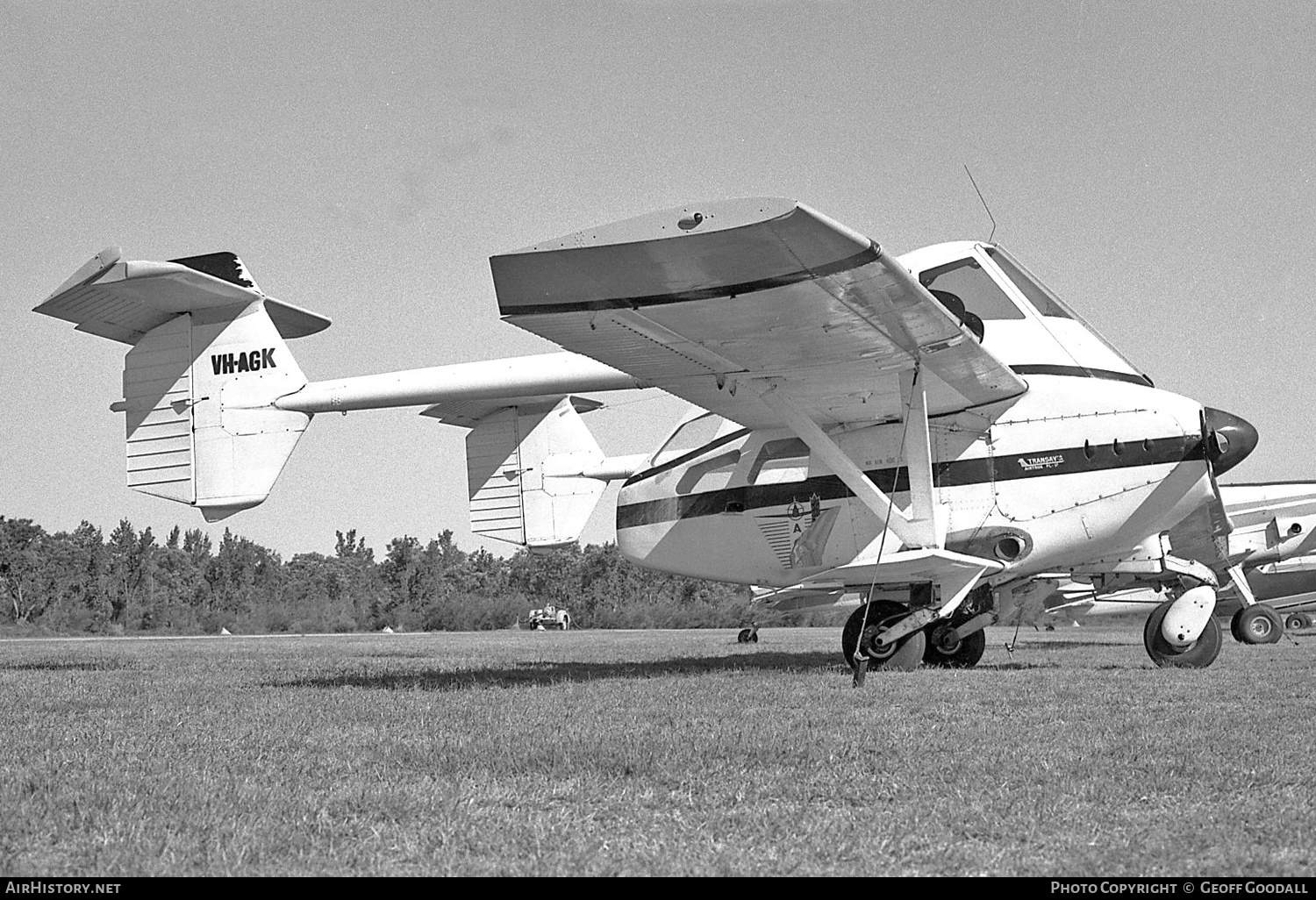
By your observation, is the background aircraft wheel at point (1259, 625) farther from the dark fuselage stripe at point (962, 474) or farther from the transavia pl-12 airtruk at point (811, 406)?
the dark fuselage stripe at point (962, 474)

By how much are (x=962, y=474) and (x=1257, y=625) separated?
12227 mm

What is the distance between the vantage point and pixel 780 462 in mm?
11734

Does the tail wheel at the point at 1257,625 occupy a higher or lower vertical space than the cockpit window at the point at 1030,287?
lower

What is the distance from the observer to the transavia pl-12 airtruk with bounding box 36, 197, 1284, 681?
813cm

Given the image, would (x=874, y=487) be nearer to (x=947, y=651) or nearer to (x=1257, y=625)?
(x=947, y=651)

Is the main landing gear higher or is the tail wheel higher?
the main landing gear

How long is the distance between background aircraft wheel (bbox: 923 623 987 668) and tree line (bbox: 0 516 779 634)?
40211 mm

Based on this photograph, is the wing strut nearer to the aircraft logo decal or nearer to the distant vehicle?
the aircraft logo decal

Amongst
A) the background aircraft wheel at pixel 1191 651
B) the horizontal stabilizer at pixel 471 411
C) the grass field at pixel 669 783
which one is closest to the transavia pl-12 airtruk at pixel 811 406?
the background aircraft wheel at pixel 1191 651

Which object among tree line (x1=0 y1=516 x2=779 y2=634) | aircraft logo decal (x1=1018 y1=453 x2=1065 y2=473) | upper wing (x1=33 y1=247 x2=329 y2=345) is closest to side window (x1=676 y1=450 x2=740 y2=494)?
aircraft logo decal (x1=1018 y1=453 x2=1065 y2=473)

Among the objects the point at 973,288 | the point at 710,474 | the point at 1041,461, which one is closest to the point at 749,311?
the point at 973,288

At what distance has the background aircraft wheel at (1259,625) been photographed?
19.5 metres

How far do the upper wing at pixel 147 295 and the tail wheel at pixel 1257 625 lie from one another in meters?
15.4
